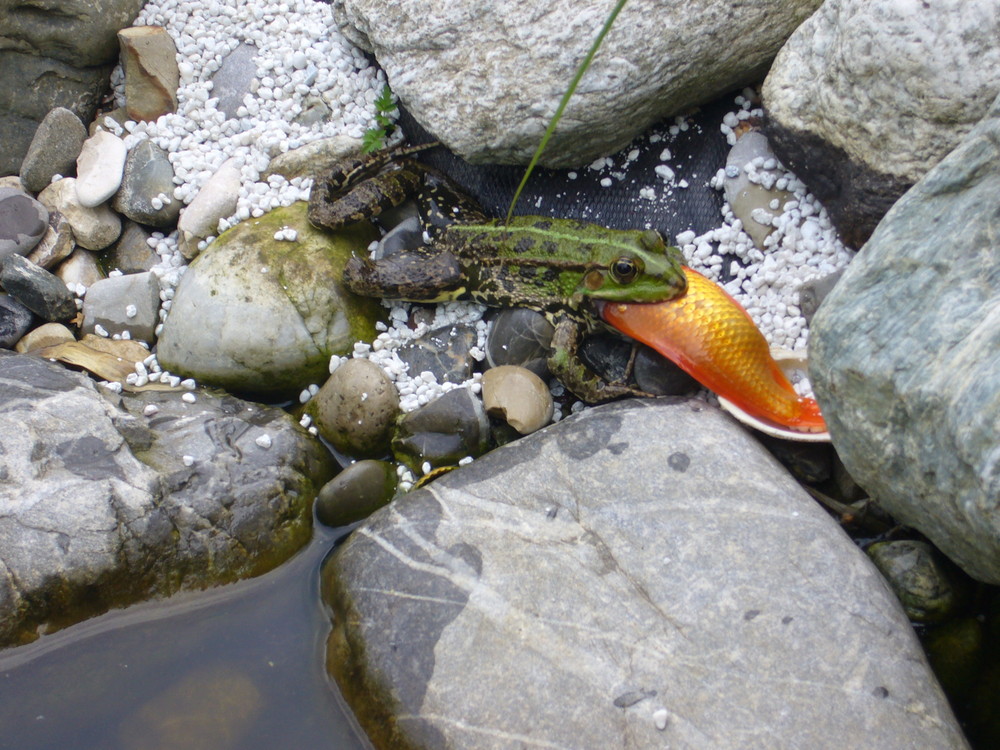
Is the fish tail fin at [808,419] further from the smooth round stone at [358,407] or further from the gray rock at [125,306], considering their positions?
the gray rock at [125,306]

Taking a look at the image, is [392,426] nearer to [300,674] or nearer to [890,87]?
[300,674]

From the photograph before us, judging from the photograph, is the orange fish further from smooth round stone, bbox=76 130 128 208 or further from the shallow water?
smooth round stone, bbox=76 130 128 208

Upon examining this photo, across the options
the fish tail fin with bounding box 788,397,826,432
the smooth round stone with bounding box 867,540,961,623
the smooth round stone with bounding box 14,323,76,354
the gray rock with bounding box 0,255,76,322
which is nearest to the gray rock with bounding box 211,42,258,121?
the gray rock with bounding box 0,255,76,322

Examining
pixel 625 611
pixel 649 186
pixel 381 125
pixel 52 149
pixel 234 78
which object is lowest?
pixel 52 149

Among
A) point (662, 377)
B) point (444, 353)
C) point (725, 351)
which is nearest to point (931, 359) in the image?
point (725, 351)

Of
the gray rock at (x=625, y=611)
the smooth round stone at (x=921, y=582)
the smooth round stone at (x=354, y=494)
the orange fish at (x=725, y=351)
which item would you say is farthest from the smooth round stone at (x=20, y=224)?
the smooth round stone at (x=921, y=582)

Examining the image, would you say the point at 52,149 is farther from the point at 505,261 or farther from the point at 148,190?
the point at 505,261
